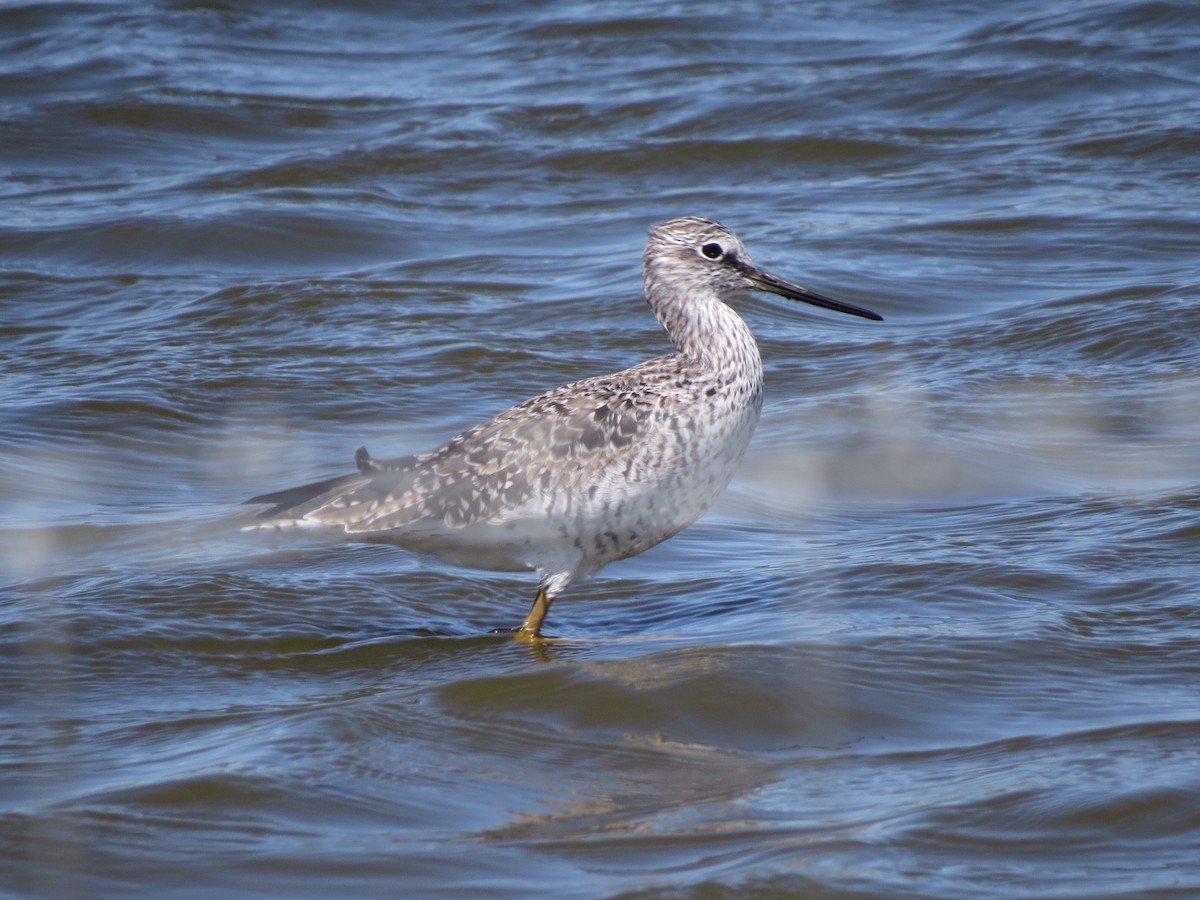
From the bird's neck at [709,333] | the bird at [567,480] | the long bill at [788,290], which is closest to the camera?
the bird at [567,480]

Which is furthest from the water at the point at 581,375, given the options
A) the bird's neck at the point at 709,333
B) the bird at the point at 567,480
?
the bird's neck at the point at 709,333

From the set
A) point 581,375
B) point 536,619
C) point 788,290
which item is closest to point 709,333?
point 788,290

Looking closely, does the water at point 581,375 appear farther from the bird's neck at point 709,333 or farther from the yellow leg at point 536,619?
the bird's neck at point 709,333

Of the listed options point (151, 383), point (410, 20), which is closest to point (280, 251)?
point (151, 383)

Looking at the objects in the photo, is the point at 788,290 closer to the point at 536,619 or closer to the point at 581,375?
the point at 536,619

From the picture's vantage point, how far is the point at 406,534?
5867mm

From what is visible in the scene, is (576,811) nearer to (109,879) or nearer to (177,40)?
(109,879)

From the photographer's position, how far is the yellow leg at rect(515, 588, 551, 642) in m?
5.90

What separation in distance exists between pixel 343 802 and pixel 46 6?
13323mm

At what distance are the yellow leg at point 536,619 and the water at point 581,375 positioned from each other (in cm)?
12

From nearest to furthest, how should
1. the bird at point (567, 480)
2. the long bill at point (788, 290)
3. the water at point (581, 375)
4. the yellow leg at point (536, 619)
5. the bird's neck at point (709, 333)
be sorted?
the water at point (581, 375) < the bird at point (567, 480) < the yellow leg at point (536, 619) < the bird's neck at point (709, 333) < the long bill at point (788, 290)

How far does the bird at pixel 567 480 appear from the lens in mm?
5730

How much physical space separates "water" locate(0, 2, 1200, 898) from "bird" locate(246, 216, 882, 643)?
353 millimetres

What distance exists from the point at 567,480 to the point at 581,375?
3.09 m
